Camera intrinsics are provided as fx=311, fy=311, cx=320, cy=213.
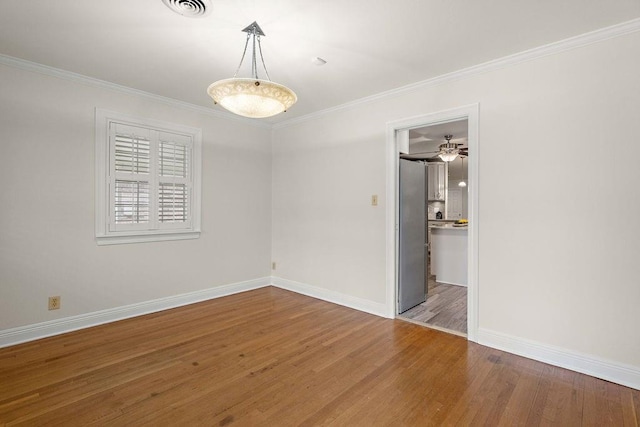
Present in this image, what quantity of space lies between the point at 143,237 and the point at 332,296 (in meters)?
2.49

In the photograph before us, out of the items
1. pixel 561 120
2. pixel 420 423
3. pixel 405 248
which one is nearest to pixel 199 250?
pixel 405 248

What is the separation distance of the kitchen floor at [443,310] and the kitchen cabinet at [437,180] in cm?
384

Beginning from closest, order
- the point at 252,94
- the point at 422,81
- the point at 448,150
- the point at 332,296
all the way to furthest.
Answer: the point at 252,94 < the point at 422,81 < the point at 332,296 < the point at 448,150

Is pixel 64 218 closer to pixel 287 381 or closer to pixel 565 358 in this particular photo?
pixel 287 381

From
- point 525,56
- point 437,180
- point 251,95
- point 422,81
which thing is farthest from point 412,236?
point 437,180

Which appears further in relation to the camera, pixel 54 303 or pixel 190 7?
pixel 54 303

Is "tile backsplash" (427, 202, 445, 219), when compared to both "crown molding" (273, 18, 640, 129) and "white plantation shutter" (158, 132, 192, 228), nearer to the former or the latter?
"crown molding" (273, 18, 640, 129)

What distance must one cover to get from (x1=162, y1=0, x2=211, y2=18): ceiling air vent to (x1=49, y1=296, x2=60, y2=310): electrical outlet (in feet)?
9.74

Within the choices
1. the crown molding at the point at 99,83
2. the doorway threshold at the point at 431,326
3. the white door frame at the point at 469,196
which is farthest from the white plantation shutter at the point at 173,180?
the doorway threshold at the point at 431,326

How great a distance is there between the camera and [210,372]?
2.45m

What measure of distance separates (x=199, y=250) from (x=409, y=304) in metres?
2.88

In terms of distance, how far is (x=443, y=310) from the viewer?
13.0ft

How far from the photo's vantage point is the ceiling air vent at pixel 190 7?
6.66 feet

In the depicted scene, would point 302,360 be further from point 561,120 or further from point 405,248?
point 561,120
